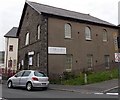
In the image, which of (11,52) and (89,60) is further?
(11,52)

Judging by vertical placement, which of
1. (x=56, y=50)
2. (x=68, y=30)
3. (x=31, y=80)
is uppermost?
(x=68, y=30)

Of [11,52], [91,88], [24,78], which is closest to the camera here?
[91,88]

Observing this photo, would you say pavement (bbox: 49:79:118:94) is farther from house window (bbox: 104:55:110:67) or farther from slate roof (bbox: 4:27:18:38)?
slate roof (bbox: 4:27:18:38)

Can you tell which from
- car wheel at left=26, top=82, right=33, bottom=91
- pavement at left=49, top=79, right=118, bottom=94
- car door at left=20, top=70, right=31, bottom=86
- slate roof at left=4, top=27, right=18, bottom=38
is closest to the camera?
pavement at left=49, top=79, right=118, bottom=94

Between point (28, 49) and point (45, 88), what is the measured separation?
12229 millimetres

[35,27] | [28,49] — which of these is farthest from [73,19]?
[28,49]

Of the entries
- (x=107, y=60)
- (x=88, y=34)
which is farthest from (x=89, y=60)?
(x=107, y=60)

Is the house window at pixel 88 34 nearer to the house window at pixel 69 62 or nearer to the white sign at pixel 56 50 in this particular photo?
the house window at pixel 69 62

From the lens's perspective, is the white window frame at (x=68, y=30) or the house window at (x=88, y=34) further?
the house window at (x=88, y=34)

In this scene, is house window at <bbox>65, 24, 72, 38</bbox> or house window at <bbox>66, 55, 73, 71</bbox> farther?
house window at <bbox>65, 24, 72, 38</bbox>

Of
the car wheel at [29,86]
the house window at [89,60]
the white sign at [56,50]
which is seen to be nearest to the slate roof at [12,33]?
the house window at [89,60]

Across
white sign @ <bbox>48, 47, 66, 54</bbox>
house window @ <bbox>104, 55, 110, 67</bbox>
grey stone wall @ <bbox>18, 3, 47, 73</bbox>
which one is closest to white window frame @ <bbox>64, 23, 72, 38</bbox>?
white sign @ <bbox>48, 47, 66, 54</bbox>

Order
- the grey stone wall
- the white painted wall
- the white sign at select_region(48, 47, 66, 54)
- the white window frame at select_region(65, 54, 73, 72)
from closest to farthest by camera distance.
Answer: the white sign at select_region(48, 47, 66, 54) < the grey stone wall < the white window frame at select_region(65, 54, 73, 72) < the white painted wall

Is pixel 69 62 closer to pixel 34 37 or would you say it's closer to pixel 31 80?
pixel 34 37
